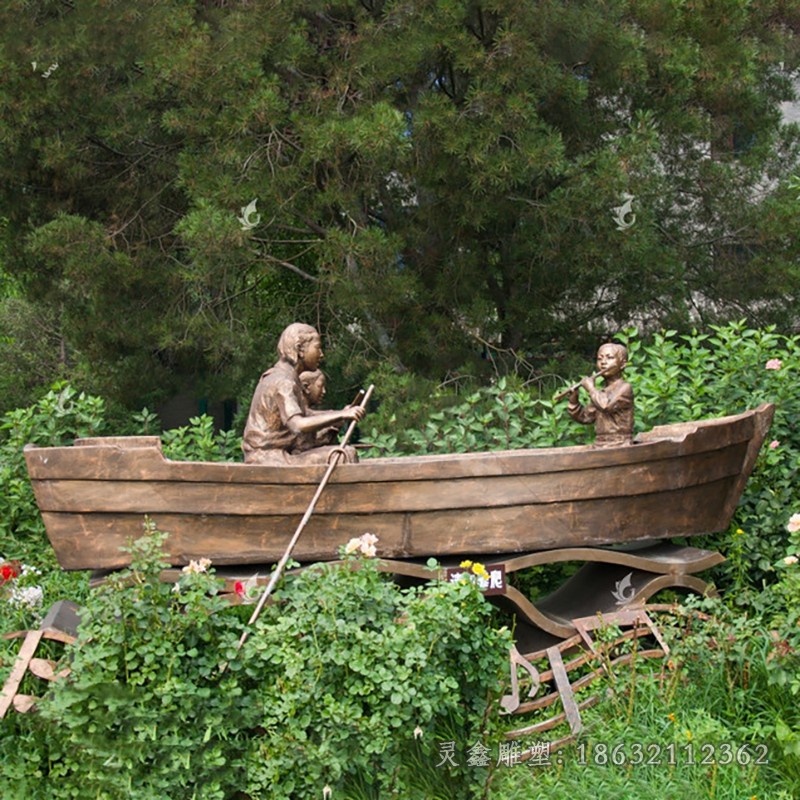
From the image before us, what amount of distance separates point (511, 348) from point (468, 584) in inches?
241

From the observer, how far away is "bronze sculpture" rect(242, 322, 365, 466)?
5988 millimetres

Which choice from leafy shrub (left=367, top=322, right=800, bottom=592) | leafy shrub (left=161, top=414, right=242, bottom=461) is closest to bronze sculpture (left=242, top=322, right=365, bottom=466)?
leafy shrub (left=367, top=322, right=800, bottom=592)

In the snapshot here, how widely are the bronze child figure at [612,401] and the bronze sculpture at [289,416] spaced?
124 centimetres

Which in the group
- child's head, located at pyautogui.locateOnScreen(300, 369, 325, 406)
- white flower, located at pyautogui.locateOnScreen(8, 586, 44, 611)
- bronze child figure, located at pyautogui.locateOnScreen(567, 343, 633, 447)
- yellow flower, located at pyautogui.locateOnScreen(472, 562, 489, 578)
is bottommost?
white flower, located at pyautogui.locateOnScreen(8, 586, 44, 611)

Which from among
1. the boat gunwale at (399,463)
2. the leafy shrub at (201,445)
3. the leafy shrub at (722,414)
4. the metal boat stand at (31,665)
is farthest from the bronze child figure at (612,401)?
the metal boat stand at (31,665)

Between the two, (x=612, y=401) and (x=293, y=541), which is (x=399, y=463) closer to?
(x=293, y=541)

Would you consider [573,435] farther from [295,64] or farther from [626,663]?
[295,64]

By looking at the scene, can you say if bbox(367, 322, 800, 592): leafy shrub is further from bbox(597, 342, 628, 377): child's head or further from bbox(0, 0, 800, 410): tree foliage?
bbox(0, 0, 800, 410): tree foliage

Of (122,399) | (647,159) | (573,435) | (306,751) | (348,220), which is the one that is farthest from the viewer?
(122,399)

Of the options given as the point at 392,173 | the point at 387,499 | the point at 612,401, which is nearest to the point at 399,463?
the point at 387,499

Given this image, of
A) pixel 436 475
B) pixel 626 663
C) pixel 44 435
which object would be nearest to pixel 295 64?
pixel 44 435

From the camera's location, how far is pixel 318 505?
5930mm

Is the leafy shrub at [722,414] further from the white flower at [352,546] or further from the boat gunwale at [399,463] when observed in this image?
the white flower at [352,546]

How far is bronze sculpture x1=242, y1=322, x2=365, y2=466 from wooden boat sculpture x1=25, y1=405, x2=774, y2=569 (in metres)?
0.21
